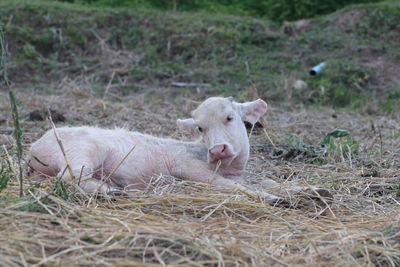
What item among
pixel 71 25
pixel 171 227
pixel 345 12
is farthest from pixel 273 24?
pixel 171 227

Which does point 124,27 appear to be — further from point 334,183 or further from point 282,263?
point 282,263

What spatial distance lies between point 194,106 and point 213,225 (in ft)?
24.5

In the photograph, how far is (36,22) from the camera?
15.3 m

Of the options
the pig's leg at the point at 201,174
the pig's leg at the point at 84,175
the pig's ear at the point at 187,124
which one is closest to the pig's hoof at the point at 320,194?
the pig's leg at the point at 201,174

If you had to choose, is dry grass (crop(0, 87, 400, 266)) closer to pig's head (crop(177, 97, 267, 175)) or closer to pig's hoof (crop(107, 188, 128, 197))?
pig's hoof (crop(107, 188, 128, 197))

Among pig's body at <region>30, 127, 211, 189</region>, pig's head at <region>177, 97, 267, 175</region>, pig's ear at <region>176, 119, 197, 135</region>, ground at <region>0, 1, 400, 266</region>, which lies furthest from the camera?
pig's ear at <region>176, 119, 197, 135</region>

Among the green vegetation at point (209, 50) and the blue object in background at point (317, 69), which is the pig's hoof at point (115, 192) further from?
the blue object in background at point (317, 69)

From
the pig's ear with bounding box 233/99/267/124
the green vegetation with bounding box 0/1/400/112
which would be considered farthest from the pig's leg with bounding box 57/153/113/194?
the green vegetation with bounding box 0/1/400/112

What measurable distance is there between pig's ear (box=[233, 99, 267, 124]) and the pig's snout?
0.72m

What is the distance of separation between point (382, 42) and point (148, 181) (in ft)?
37.4

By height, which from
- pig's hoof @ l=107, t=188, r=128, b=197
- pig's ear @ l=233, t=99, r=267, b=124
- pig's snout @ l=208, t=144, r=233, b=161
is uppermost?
pig's ear @ l=233, t=99, r=267, b=124

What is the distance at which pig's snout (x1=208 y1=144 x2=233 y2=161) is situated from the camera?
17.1ft

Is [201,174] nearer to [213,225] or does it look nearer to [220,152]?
[220,152]

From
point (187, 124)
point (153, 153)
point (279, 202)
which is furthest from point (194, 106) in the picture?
point (279, 202)
